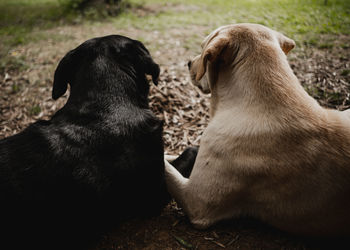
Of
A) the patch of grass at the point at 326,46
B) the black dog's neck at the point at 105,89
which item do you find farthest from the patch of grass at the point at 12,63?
the patch of grass at the point at 326,46

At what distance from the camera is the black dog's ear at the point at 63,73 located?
93.2 inches

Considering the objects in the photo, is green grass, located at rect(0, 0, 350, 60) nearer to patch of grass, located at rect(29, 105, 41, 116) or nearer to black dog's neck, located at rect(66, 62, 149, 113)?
patch of grass, located at rect(29, 105, 41, 116)

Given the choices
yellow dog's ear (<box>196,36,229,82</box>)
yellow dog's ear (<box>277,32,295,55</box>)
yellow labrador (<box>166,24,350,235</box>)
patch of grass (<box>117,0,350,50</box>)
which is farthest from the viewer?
patch of grass (<box>117,0,350,50</box>)

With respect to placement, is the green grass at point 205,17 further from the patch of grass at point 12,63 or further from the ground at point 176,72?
the patch of grass at point 12,63

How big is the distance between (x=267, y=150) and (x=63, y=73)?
208cm

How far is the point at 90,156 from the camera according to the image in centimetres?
188

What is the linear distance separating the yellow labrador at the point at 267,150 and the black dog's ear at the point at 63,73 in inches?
52.9

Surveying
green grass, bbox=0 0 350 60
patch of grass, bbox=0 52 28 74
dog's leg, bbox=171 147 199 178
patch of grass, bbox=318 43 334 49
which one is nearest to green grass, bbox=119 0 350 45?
green grass, bbox=0 0 350 60

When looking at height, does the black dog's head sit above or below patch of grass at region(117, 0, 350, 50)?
below

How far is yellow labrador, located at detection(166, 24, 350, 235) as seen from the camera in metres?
1.70

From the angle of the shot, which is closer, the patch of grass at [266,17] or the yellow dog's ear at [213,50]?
the yellow dog's ear at [213,50]

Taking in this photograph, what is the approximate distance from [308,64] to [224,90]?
3.36 metres

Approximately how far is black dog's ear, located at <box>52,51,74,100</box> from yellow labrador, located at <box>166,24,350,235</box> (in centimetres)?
134

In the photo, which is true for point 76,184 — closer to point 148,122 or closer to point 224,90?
point 148,122
